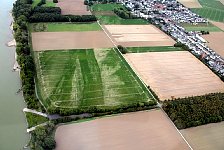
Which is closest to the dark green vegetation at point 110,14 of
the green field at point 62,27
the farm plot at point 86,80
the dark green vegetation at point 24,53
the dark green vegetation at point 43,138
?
the green field at point 62,27

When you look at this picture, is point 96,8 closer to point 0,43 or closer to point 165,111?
point 0,43

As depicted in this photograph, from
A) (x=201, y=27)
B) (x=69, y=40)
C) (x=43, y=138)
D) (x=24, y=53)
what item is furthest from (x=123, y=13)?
(x=43, y=138)

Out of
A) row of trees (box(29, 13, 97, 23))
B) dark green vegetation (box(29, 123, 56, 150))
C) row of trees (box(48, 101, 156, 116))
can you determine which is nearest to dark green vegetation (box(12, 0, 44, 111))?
row of trees (box(29, 13, 97, 23))

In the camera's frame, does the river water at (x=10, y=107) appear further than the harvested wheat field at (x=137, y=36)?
No

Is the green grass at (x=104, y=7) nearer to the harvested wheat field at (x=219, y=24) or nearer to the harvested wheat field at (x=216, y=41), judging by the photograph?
the harvested wheat field at (x=219, y=24)

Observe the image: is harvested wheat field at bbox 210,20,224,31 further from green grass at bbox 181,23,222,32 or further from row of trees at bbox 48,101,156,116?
row of trees at bbox 48,101,156,116

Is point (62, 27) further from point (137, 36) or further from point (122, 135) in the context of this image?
point (122, 135)
